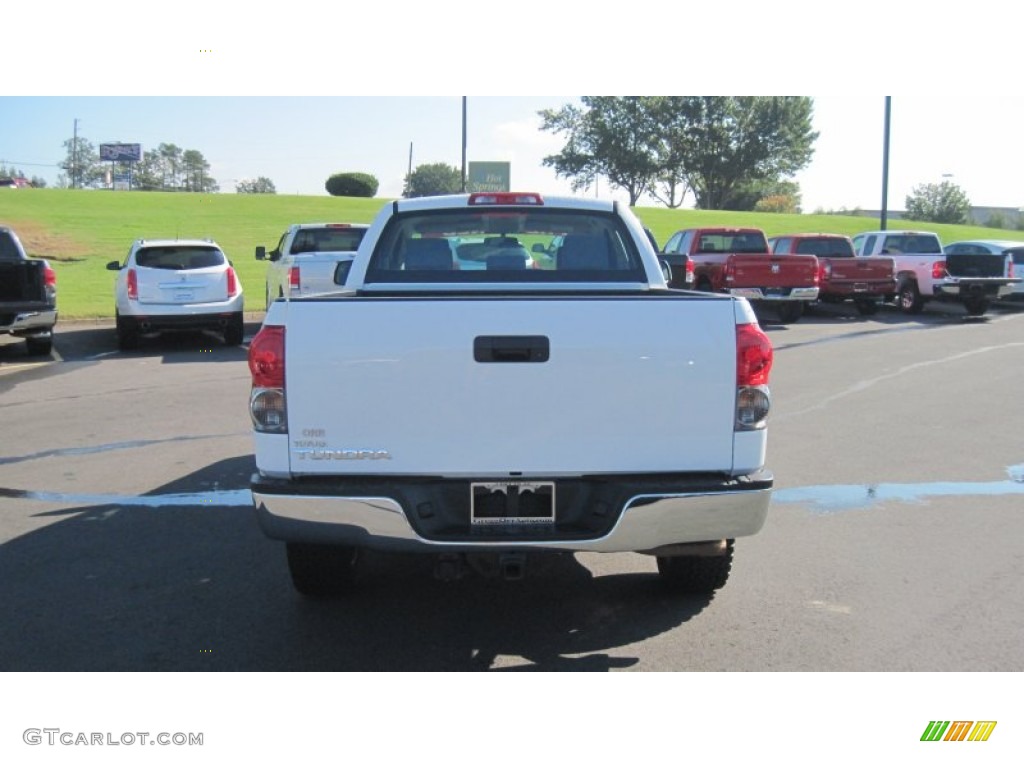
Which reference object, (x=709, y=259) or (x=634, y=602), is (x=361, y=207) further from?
(x=634, y=602)

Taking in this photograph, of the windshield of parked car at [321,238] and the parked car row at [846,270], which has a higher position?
the windshield of parked car at [321,238]

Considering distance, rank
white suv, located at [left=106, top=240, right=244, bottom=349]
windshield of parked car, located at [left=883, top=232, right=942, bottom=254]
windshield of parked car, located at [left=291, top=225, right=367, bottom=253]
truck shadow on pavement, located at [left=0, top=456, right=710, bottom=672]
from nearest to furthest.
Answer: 1. truck shadow on pavement, located at [left=0, top=456, right=710, bottom=672]
2. white suv, located at [left=106, top=240, right=244, bottom=349]
3. windshield of parked car, located at [left=291, top=225, right=367, bottom=253]
4. windshield of parked car, located at [left=883, top=232, right=942, bottom=254]

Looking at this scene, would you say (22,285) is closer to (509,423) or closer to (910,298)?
(509,423)

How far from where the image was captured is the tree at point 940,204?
287 feet

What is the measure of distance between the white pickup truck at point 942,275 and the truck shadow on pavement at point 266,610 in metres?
19.1

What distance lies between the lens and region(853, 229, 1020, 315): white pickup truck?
22250 mm

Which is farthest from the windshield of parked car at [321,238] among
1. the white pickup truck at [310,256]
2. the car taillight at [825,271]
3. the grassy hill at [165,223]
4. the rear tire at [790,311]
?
the car taillight at [825,271]

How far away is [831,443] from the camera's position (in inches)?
352

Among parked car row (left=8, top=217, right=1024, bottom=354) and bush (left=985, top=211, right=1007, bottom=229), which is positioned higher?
bush (left=985, top=211, right=1007, bottom=229)

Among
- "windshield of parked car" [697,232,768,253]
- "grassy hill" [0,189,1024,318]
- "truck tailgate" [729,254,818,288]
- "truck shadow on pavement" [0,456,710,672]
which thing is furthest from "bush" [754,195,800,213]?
"truck shadow on pavement" [0,456,710,672]

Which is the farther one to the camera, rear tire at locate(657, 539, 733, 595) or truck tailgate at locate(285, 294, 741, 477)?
rear tire at locate(657, 539, 733, 595)

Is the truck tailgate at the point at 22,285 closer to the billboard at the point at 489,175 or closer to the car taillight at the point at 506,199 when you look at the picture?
the car taillight at the point at 506,199

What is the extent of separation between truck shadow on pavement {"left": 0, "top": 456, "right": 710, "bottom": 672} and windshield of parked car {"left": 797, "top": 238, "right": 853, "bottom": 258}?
1954cm

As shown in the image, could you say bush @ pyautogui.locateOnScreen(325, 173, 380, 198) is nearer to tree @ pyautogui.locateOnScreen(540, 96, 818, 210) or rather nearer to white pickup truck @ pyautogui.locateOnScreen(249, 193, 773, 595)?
tree @ pyautogui.locateOnScreen(540, 96, 818, 210)
